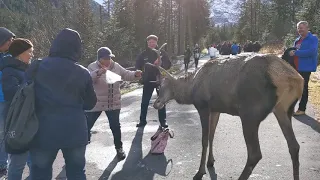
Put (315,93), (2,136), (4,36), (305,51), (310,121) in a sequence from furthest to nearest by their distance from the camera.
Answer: (315,93)
(310,121)
(305,51)
(2,136)
(4,36)

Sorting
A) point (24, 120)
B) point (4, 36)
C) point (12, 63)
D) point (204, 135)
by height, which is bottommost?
point (204, 135)

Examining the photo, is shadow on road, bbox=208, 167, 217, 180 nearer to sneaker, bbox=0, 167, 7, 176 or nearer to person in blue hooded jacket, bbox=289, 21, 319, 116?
sneaker, bbox=0, 167, 7, 176

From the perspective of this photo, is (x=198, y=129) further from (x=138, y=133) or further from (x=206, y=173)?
(x=206, y=173)

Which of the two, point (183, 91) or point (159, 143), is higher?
point (183, 91)

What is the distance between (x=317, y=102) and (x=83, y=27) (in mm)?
25229

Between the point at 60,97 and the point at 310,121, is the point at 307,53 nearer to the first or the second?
the point at 310,121

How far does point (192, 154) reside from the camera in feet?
21.1

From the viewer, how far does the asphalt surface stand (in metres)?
5.50

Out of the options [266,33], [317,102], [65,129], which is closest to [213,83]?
[65,129]

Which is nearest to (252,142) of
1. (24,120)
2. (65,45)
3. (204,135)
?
(204,135)

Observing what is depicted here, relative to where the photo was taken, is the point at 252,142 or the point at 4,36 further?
the point at 4,36

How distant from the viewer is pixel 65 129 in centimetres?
350

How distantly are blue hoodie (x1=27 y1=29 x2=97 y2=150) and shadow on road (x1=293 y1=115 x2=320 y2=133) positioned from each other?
5.81 m

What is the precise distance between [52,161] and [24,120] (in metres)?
0.55
